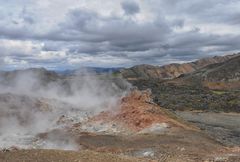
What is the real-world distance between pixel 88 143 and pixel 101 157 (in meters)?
14.5

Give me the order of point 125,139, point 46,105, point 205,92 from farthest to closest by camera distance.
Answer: point 205,92
point 46,105
point 125,139

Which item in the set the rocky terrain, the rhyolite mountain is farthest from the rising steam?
the rhyolite mountain

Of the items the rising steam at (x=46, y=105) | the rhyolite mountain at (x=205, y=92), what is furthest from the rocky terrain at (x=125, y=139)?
the rhyolite mountain at (x=205, y=92)

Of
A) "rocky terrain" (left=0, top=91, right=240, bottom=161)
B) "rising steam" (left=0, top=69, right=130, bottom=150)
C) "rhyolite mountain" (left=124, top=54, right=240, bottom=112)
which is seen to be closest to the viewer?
"rocky terrain" (left=0, top=91, right=240, bottom=161)

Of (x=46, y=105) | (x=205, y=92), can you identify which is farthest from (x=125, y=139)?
(x=205, y=92)

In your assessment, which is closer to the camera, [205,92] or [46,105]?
[46,105]

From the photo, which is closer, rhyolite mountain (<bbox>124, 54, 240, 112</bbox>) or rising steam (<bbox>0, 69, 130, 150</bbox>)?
rising steam (<bbox>0, 69, 130, 150</bbox>)

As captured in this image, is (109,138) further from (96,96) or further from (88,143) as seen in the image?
(96,96)

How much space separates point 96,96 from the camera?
57.0m

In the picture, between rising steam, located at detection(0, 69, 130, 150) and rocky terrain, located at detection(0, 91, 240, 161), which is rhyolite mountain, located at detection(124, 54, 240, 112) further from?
rocky terrain, located at detection(0, 91, 240, 161)

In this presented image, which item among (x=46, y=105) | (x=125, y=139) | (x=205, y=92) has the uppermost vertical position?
(x=46, y=105)

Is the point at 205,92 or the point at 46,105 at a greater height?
the point at 46,105

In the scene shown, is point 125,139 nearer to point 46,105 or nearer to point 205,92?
point 46,105

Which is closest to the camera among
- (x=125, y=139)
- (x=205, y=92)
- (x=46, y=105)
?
(x=125, y=139)
